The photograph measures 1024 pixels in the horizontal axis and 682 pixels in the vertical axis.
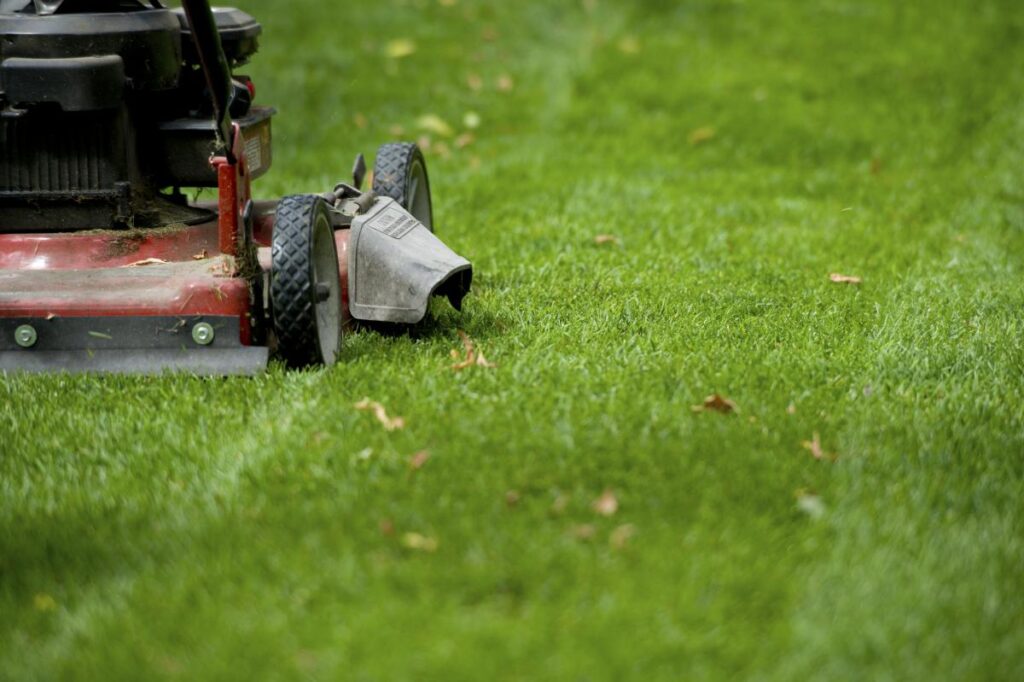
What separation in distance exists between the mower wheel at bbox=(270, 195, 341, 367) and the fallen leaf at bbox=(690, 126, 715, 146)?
4469 millimetres

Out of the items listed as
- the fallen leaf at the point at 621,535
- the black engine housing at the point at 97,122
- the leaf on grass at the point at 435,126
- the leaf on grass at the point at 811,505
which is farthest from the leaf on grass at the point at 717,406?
the leaf on grass at the point at 435,126

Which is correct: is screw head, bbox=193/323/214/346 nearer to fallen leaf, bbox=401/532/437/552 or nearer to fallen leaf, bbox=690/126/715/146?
fallen leaf, bbox=401/532/437/552

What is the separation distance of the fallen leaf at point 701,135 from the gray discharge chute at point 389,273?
13.4 ft

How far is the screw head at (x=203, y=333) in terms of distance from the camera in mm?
4102

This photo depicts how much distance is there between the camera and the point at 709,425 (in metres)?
3.70

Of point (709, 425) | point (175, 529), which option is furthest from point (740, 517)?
point (175, 529)

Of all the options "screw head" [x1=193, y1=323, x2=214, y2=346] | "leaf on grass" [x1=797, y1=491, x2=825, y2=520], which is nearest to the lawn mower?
"screw head" [x1=193, y1=323, x2=214, y2=346]

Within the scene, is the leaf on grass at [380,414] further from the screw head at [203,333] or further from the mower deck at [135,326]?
the screw head at [203,333]

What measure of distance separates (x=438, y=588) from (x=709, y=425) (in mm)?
1114

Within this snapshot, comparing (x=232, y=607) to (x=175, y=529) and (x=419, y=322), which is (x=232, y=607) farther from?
(x=419, y=322)

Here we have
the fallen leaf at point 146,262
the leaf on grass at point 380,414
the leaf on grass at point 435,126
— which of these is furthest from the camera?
the leaf on grass at point 435,126

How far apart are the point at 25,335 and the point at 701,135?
17.1 ft

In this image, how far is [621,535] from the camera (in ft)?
10.1

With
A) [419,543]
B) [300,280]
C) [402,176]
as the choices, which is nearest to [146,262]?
[300,280]
